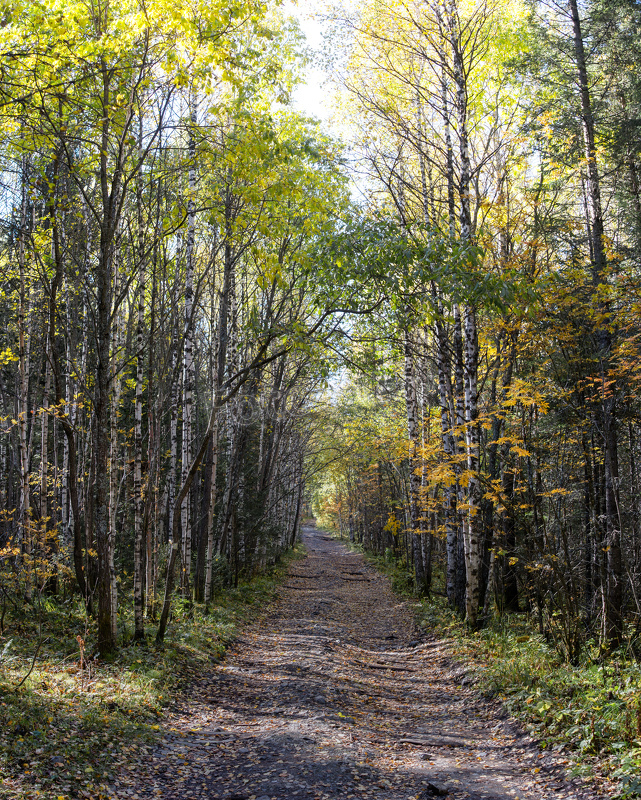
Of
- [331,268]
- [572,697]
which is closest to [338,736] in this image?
[572,697]

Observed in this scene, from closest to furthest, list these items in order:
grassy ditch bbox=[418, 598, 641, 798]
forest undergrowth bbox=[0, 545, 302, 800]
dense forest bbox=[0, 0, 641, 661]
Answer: forest undergrowth bbox=[0, 545, 302, 800], grassy ditch bbox=[418, 598, 641, 798], dense forest bbox=[0, 0, 641, 661]

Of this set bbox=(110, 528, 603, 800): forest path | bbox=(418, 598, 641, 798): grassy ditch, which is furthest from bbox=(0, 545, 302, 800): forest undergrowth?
bbox=(418, 598, 641, 798): grassy ditch

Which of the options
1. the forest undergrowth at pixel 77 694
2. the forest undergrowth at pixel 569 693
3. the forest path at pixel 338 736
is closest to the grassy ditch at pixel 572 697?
the forest undergrowth at pixel 569 693

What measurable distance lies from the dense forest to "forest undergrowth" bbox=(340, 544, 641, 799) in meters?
0.40

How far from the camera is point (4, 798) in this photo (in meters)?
3.66

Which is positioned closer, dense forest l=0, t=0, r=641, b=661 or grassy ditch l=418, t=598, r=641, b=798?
grassy ditch l=418, t=598, r=641, b=798

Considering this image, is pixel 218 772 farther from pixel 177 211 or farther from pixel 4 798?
pixel 177 211

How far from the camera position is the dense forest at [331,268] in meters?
6.54

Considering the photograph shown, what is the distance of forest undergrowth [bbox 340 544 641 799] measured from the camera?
482 cm

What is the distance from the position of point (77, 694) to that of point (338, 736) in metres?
2.73

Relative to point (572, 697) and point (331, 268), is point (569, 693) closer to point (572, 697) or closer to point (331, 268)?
point (572, 697)

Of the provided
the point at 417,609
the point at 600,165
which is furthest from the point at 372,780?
the point at 600,165

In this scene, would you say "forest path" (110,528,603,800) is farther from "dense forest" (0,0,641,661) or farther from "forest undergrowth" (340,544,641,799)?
"dense forest" (0,0,641,661)

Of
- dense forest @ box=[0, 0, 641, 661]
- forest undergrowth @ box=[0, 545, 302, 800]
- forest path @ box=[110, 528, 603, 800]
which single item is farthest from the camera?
dense forest @ box=[0, 0, 641, 661]
